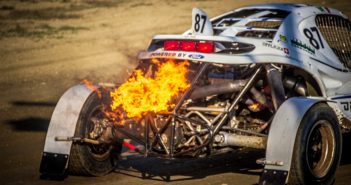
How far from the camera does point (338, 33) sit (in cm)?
849

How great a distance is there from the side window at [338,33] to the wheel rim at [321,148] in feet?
5.33

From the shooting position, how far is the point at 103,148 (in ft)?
26.0

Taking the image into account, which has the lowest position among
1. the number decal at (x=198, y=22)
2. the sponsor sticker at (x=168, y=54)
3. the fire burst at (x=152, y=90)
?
the fire burst at (x=152, y=90)

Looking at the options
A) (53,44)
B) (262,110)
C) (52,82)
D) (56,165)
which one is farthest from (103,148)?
(53,44)

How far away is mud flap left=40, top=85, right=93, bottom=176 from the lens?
24.4 feet

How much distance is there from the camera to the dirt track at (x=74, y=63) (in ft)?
26.5

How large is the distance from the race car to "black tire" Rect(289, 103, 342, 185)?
1 cm

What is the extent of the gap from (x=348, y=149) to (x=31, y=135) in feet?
14.9

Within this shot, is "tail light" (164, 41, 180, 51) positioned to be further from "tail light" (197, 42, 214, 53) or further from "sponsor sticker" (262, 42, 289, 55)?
"sponsor sticker" (262, 42, 289, 55)

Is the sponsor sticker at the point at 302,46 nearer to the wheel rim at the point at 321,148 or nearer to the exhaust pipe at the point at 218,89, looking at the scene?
the exhaust pipe at the point at 218,89

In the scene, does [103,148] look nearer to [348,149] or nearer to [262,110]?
[262,110]

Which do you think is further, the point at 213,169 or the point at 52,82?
the point at 52,82

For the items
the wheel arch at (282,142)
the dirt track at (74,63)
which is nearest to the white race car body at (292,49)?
the wheel arch at (282,142)

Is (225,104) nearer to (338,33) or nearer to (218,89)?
(218,89)
